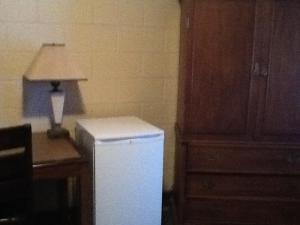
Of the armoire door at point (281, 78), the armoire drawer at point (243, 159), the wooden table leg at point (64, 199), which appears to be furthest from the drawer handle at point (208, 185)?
the wooden table leg at point (64, 199)

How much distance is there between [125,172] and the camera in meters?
2.27

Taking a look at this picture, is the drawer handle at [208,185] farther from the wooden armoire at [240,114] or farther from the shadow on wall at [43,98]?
the shadow on wall at [43,98]

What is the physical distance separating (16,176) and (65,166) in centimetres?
39

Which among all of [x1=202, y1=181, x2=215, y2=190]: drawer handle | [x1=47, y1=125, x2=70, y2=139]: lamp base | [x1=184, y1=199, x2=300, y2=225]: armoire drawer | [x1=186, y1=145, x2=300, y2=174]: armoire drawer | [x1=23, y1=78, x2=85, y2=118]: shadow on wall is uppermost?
[x1=23, y1=78, x2=85, y2=118]: shadow on wall

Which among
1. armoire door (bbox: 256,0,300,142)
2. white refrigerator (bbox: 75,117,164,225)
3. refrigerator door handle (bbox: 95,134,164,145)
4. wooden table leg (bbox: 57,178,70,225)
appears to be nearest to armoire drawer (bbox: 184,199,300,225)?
white refrigerator (bbox: 75,117,164,225)

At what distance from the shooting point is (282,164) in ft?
8.50

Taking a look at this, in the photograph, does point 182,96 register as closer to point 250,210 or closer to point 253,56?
point 253,56

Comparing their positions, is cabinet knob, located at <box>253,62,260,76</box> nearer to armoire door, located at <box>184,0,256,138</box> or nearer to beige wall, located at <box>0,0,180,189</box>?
armoire door, located at <box>184,0,256,138</box>

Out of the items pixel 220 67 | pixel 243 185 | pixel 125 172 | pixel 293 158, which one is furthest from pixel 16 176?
pixel 293 158

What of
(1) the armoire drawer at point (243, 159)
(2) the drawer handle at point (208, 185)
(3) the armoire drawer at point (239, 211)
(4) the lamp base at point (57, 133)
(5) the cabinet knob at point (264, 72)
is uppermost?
(5) the cabinet knob at point (264, 72)

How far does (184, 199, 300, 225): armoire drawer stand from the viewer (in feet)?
8.64

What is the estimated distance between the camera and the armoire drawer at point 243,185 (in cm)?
261

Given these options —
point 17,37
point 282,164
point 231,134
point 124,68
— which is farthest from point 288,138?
point 17,37

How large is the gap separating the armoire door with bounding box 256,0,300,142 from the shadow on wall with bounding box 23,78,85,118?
1.33m
